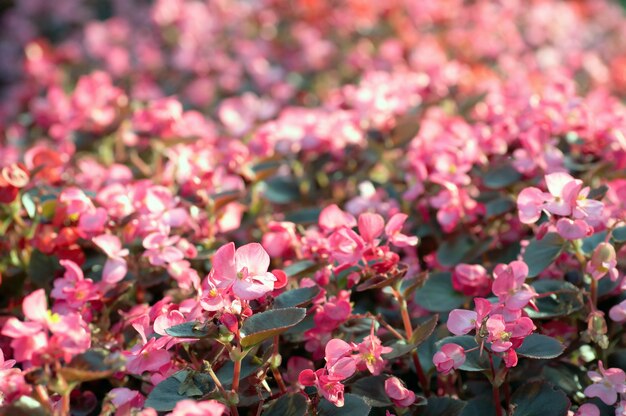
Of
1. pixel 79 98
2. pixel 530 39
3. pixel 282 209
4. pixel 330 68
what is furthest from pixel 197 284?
pixel 530 39

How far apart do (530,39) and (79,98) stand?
5.77 ft

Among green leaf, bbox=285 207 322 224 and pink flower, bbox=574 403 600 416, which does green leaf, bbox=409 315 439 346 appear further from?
green leaf, bbox=285 207 322 224

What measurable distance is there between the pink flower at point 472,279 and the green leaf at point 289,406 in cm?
35

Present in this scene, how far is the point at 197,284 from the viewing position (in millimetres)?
1004

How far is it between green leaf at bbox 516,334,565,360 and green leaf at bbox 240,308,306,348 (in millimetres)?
289

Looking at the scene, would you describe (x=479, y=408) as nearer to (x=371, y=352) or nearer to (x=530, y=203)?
(x=371, y=352)

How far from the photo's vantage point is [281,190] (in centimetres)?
152

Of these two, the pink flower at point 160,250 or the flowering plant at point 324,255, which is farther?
the pink flower at point 160,250

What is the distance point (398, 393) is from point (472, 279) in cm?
25

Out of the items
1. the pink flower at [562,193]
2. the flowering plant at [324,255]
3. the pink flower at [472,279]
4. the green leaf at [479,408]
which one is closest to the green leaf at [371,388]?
the flowering plant at [324,255]

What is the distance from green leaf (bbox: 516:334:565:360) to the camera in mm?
876

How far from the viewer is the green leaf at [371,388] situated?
3.07 ft

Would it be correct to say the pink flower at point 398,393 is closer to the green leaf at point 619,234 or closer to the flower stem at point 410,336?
the flower stem at point 410,336

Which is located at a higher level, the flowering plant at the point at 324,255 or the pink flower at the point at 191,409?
the pink flower at the point at 191,409
